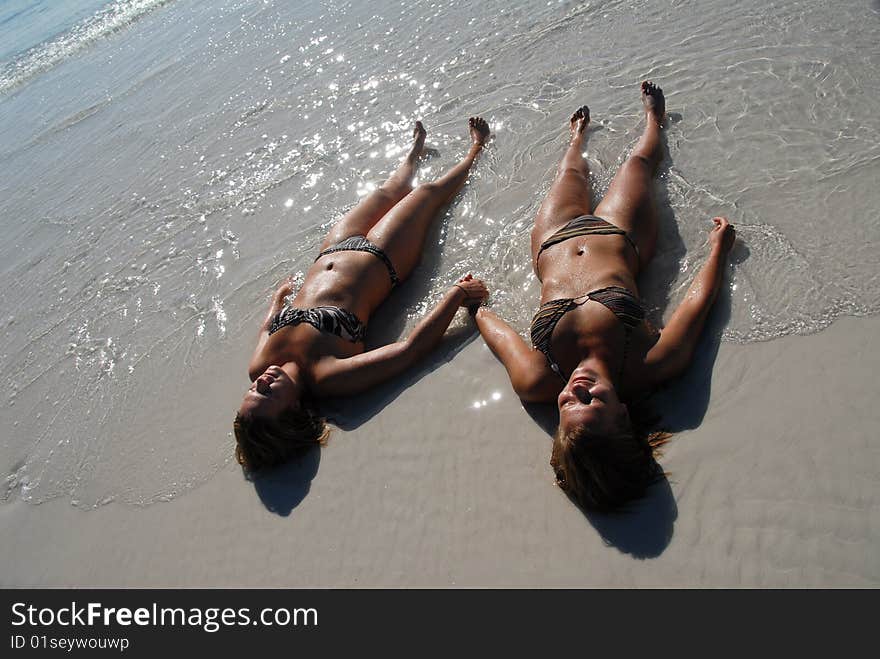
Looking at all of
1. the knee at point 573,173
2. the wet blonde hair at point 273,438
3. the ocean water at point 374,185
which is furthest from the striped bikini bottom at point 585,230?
the wet blonde hair at point 273,438

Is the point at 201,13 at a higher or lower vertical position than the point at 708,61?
higher

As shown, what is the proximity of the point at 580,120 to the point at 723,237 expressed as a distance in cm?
226

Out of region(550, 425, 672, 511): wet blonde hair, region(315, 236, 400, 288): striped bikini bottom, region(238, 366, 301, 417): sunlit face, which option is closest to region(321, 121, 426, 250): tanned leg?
region(315, 236, 400, 288): striped bikini bottom

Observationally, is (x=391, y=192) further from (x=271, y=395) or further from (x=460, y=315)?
(x=271, y=395)

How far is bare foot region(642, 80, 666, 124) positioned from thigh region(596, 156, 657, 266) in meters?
0.94

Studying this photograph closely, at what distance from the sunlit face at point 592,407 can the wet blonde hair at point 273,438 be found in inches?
72.6

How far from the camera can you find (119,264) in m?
7.07

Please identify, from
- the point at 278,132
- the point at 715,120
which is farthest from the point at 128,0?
the point at 715,120

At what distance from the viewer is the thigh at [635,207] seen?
4.57 metres

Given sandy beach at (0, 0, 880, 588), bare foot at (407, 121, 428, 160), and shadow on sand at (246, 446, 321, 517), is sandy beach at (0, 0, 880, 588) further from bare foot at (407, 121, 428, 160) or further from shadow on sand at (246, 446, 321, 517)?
bare foot at (407, 121, 428, 160)

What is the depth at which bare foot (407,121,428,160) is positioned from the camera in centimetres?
671

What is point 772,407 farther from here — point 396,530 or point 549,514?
point 396,530

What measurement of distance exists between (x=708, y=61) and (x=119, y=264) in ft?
21.3

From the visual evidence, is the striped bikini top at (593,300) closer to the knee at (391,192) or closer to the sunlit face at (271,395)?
the sunlit face at (271,395)
